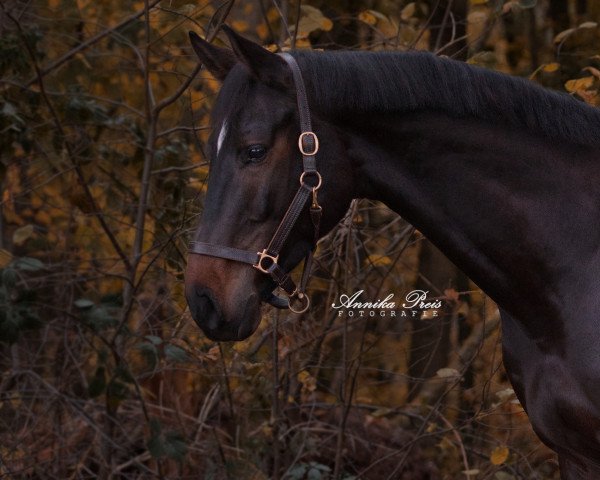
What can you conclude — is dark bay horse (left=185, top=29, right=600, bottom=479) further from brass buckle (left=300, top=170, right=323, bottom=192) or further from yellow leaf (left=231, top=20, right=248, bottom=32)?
yellow leaf (left=231, top=20, right=248, bottom=32)

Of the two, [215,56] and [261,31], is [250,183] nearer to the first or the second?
[215,56]

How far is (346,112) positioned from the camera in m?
2.79

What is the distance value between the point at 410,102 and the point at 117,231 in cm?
294

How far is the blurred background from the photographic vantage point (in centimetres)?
453

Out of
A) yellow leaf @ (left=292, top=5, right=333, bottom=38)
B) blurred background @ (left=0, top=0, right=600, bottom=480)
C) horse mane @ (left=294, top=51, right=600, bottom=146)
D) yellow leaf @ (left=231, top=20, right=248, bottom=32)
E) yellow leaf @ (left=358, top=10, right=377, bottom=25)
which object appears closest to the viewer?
horse mane @ (left=294, top=51, right=600, bottom=146)

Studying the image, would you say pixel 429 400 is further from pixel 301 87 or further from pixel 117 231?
pixel 301 87

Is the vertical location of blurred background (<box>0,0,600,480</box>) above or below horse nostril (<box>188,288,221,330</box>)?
below

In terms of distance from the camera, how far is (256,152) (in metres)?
2.71

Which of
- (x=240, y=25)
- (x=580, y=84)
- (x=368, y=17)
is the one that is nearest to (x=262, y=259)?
A: (x=580, y=84)

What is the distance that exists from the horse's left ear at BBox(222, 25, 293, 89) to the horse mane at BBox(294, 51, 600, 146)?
7cm

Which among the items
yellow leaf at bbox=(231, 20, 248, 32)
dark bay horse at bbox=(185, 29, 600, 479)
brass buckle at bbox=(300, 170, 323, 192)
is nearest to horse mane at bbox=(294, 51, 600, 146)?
dark bay horse at bbox=(185, 29, 600, 479)

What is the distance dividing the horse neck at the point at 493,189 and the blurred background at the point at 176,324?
1.37 meters

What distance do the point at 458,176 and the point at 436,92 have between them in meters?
0.27

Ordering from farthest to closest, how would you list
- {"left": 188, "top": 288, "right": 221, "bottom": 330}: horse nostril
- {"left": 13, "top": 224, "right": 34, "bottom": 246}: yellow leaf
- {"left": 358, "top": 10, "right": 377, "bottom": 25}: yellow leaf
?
{"left": 13, "top": 224, "right": 34, "bottom": 246}: yellow leaf
{"left": 358, "top": 10, "right": 377, "bottom": 25}: yellow leaf
{"left": 188, "top": 288, "right": 221, "bottom": 330}: horse nostril
